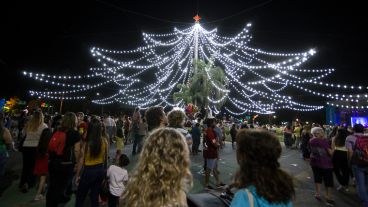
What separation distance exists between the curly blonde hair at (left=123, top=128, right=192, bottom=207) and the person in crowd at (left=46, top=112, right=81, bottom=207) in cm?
339

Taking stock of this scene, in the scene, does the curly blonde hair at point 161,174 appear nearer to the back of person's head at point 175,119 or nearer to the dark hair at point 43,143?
the back of person's head at point 175,119

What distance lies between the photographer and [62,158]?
4.69 meters

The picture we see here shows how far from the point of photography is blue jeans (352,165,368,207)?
523 cm

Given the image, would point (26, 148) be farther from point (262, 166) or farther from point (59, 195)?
point (262, 166)

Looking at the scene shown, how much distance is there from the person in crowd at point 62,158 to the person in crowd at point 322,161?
17.0 ft

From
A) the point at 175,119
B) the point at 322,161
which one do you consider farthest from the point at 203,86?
the point at 175,119

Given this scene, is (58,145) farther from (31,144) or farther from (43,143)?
(31,144)

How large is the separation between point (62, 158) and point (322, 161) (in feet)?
18.1

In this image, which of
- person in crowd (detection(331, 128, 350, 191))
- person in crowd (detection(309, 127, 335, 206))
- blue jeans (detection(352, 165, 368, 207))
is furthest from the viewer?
person in crowd (detection(331, 128, 350, 191))

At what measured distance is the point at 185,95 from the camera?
21.9 metres

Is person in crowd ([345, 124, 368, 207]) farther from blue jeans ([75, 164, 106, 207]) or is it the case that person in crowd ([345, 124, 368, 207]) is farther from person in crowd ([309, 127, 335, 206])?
blue jeans ([75, 164, 106, 207])

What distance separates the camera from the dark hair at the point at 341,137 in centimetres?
685

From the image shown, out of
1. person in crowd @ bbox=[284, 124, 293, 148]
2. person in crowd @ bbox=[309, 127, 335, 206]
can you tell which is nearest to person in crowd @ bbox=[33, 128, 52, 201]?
person in crowd @ bbox=[309, 127, 335, 206]

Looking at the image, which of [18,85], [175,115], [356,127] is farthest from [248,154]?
[18,85]
